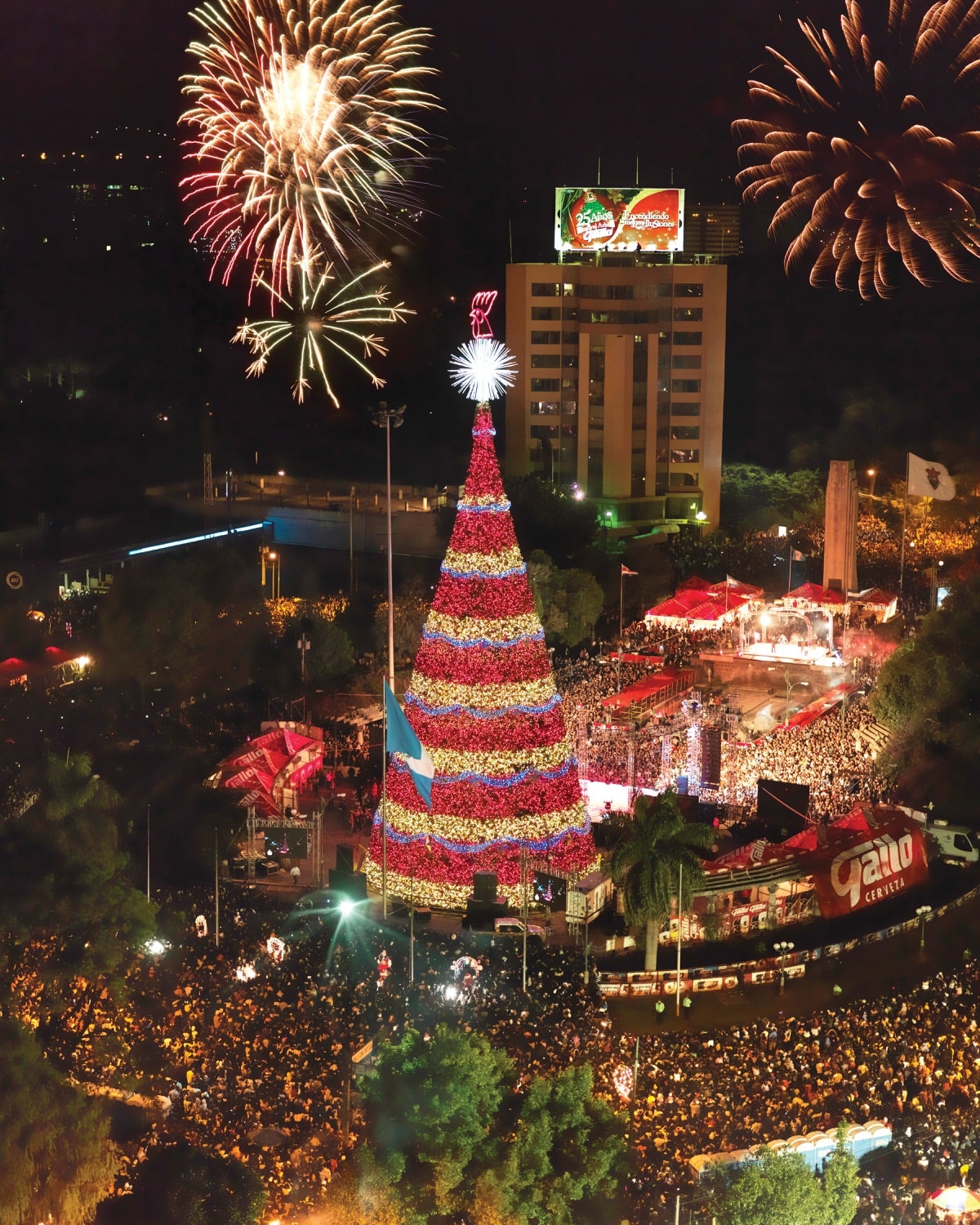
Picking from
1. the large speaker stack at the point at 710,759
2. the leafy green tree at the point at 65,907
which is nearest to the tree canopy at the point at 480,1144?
the leafy green tree at the point at 65,907

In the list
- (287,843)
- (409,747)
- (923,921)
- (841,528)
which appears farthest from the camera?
(841,528)

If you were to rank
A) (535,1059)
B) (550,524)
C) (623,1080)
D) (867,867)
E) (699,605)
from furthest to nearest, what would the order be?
(550,524) < (699,605) < (867,867) < (535,1059) < (623,1080)

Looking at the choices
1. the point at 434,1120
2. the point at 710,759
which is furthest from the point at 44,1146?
the point at 710,759

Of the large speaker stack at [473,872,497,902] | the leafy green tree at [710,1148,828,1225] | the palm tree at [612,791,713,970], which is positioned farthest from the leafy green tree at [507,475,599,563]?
the leafy green tree at [710,1148,828,1225]

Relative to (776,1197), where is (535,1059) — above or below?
below

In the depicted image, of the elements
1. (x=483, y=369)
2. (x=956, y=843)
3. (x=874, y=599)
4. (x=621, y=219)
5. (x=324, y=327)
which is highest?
(x=621, y=219)

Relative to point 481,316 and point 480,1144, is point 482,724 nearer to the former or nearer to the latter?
point 481,316

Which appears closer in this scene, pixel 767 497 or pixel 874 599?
pixel 874 599
